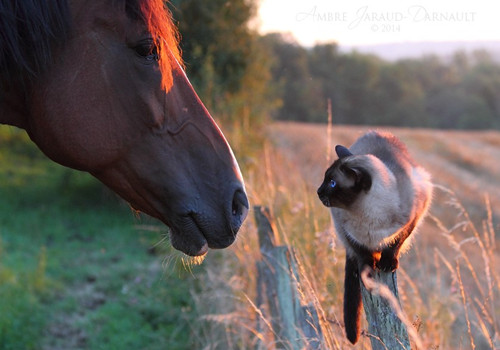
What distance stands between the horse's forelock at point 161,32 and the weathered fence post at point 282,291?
4.58 feet

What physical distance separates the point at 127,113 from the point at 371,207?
117cm

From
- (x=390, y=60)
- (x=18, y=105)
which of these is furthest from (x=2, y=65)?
(x=390, y=60)

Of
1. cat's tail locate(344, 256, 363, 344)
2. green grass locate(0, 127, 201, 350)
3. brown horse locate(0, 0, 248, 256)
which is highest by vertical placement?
brown horse locate(0, 0, 248, 256)

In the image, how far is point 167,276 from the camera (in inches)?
211

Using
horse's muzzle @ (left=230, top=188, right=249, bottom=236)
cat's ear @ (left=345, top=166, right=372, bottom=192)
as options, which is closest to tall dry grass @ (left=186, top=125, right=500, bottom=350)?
cat's ear @ (left=345, top=166, right=372, bottom=192)

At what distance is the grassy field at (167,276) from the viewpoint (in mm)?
3658

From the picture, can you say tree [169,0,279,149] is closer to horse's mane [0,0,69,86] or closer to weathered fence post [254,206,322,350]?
weathered fence post [254,206,322,350]

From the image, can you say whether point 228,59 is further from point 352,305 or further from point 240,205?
point 240,205

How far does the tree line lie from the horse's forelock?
226 inches

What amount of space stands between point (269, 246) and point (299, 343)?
740 mm

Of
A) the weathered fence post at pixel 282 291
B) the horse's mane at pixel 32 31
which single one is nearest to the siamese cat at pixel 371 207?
the weathered fence post at pixel 282 291

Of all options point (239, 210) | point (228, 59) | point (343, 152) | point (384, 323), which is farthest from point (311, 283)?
point (228, 59)

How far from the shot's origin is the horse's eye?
2.01 meters

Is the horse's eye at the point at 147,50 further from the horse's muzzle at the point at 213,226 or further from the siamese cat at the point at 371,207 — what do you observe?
the siamese cat at the point at 371,207
